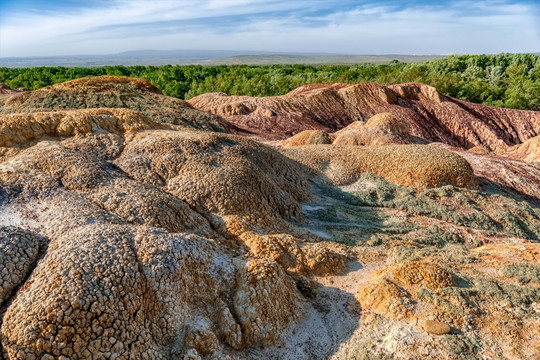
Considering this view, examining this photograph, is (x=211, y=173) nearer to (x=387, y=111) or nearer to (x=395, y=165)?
(x=395, y=165)

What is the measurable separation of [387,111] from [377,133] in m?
15.8

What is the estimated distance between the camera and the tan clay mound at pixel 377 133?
20312 mm

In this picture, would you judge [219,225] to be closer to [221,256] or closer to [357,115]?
[221,256]

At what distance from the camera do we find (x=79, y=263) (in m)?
5.37

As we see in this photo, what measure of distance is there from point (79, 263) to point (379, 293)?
4799mm

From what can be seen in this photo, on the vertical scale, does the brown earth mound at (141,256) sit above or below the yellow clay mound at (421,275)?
above

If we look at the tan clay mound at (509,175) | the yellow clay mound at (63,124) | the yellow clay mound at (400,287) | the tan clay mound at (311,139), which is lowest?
the tan clay mound at (509,175)

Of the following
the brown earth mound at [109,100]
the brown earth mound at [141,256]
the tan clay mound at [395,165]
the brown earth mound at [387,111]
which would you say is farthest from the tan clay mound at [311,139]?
the brown earth mound at [387,111]

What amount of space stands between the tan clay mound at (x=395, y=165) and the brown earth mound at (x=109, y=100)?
25.6 feet

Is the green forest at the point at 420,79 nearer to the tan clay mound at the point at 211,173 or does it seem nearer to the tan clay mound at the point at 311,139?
the tan clay mound at the point at 311,139

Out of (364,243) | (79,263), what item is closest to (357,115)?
(364,243)

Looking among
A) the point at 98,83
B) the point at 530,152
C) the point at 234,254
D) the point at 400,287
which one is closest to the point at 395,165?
the point at 400,287

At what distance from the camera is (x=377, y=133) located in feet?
67.4

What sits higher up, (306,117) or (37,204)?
(37,204)
